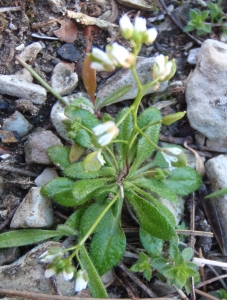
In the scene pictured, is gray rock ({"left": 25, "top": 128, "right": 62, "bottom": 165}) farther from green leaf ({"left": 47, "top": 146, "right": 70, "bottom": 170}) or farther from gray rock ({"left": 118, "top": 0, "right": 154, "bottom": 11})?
gray rock ({"left": 118, "top": 0, "right": 154, "bottom": 11})

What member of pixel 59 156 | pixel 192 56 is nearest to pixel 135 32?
pixel 59 156

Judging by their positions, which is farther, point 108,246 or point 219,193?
point 219,193

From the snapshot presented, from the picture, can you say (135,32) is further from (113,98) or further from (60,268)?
(60,268)

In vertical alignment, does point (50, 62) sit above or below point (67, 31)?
below

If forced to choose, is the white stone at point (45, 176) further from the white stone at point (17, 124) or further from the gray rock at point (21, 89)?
the gray rock at point (21, 89)

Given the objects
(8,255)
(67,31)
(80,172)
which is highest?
(67,31)

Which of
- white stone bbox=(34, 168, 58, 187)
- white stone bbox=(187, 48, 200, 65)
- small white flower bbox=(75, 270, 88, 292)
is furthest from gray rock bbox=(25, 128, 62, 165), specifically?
white stone bbox=(187, 48, 200, 65)

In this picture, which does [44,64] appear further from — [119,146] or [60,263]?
[60,263]
